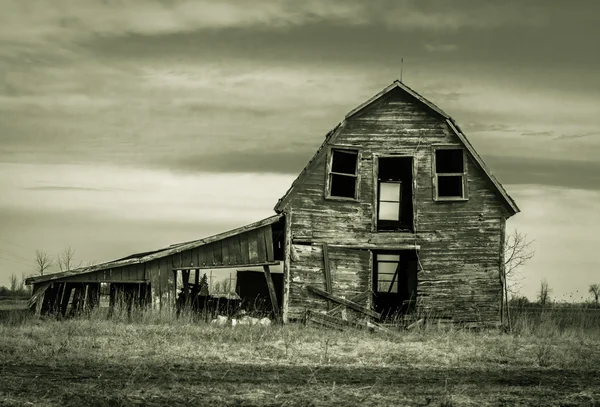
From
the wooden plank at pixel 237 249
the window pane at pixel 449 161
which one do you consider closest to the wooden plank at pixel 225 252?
the wooden plank at pixel 237 249

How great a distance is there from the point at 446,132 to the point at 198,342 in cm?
1024

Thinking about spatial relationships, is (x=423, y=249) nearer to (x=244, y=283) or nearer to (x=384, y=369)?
(x=244, y=283)

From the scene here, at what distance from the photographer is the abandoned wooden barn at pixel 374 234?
21625mm

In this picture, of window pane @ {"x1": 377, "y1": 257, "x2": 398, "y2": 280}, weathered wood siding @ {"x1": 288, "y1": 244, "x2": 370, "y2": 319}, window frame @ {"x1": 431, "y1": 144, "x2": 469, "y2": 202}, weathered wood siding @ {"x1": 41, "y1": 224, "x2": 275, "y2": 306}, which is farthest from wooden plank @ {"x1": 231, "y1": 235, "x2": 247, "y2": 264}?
window pane @ {"x1": 377, "y1": 257, "x2": 398, "y2": 280}

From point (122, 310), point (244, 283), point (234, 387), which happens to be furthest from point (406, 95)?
point (234, 387)

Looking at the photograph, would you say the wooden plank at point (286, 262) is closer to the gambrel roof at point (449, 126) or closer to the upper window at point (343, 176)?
the gambrel roof at point (449, 126)

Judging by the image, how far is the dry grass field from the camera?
399 inches

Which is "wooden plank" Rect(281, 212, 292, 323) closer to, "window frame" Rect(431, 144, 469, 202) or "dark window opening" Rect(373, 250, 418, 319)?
"dark window opening" Rect(373, 250, 418, 319)

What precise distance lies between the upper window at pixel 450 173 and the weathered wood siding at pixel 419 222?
181 millimetres

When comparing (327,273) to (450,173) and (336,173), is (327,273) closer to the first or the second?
(336,173)

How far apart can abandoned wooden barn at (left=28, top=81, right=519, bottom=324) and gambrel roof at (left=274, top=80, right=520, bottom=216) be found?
0.11 ft

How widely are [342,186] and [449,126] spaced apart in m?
4.40

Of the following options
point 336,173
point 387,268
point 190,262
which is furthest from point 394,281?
point 190,262

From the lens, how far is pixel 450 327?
845 inches
